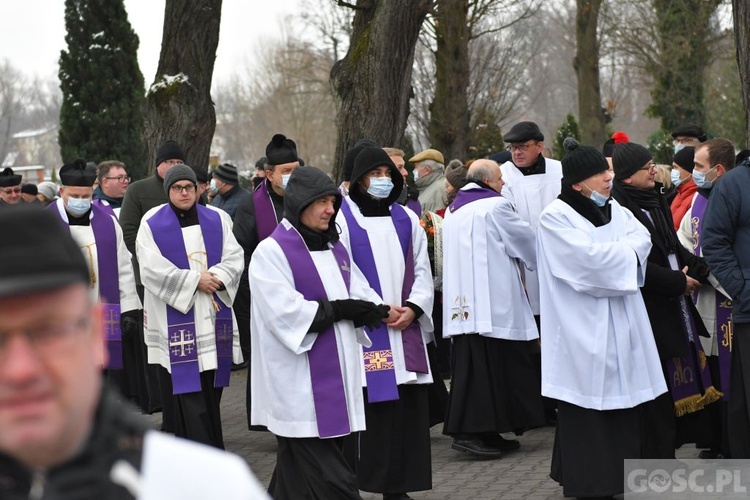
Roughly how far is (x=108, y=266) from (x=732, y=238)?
4.50 meters

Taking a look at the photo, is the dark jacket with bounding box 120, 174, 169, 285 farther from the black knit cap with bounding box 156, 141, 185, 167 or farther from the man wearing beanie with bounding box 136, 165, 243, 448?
the man wearing beanie with bounding box 136, 165, 243, 448

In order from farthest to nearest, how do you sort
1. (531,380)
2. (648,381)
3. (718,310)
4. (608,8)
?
(608,8) < (531,380) < (718,310) < (648,381)

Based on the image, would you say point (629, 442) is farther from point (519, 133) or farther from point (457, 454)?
point (519, 133)

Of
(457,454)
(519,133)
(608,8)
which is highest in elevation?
(608,8)

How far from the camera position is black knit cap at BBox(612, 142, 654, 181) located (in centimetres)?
786

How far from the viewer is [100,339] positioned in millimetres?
1799

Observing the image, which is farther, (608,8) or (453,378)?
(608,8)

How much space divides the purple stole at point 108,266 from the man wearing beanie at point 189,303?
2.45 feet

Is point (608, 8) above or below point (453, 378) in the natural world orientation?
above

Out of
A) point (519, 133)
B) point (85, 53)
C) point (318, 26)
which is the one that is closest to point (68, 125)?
point (85, 53)

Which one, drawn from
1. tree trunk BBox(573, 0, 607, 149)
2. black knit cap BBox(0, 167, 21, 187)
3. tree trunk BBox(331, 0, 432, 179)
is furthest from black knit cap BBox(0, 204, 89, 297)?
tree trunk BBox(573, 0, 607, 149)

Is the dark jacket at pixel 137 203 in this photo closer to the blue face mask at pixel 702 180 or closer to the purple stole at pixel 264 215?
the purple stole at pixel 264 215

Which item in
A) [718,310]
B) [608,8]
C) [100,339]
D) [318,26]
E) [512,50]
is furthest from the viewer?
[318,26]

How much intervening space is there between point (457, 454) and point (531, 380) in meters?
0.76
